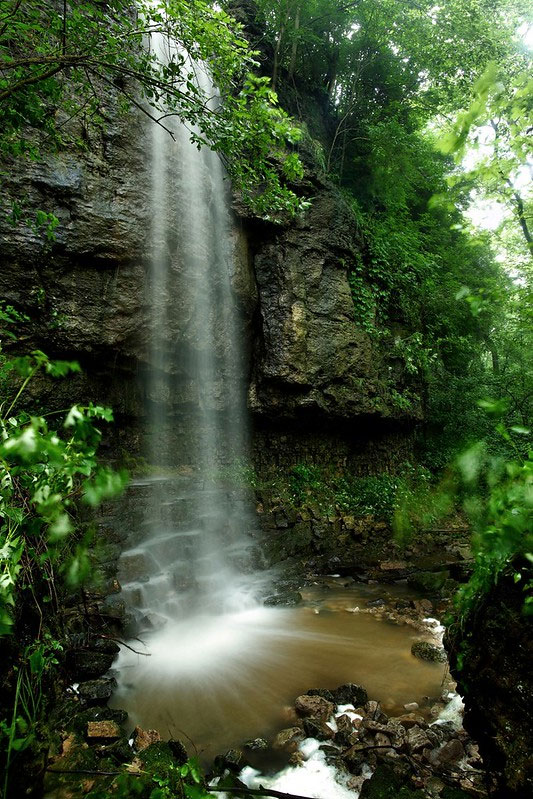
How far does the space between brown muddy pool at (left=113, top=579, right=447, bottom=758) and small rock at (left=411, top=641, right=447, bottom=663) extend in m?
0.09

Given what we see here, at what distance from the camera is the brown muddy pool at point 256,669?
3398 mm

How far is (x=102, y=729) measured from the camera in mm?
2811

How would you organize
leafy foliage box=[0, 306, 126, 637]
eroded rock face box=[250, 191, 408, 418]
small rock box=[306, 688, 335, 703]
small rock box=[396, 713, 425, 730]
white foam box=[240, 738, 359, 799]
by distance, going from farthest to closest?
eroded rock face box=[250, 191, 408, 418] → small rock box=[306, 688, 335, 703] → small rock box=[396, 713, 425, 730] → white foam box=[240, 738, 359, 799] → leafy foliage box=[0, 306, 126, 637]

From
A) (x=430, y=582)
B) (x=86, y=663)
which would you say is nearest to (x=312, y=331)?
(x=430, y=582)

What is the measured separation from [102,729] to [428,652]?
3206 mm

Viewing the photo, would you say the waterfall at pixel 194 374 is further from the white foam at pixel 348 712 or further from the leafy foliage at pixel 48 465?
the leafy foliage at pixel 48 465

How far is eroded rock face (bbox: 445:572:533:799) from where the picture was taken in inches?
71.3

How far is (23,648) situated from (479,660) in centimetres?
257

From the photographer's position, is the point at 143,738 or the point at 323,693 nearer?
the point at 143,738

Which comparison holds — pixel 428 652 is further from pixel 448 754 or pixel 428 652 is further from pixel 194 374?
pixel 194 374

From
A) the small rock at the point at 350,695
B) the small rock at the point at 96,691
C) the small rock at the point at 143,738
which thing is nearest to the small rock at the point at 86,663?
the small rock at the point at 96,691

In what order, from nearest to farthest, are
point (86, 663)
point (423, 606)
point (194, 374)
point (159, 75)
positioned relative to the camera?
1. point (159, 75)
2. point (86, 663)
3. point (423, 606)
4. point (194, 374)

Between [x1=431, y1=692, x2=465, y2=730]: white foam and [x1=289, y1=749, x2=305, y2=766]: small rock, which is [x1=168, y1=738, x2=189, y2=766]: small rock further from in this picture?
[x1=431, y1=692, x2=465, y2=730]: white foam

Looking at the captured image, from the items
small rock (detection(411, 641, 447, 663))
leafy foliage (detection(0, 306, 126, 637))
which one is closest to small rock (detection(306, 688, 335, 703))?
small rock (detection(411, 641, 447, 663))
